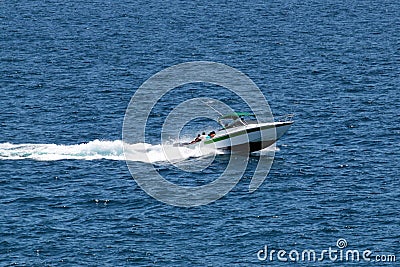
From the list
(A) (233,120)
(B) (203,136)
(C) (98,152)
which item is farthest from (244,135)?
(C) (98,152)

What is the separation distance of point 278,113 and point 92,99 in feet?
73.0

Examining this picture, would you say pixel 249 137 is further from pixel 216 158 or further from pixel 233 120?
pixel 216 158

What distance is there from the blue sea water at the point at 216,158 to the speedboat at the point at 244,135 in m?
1.78

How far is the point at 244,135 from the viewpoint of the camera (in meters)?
99.4

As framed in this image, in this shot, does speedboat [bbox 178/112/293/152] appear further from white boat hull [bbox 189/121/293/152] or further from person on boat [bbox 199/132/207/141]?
person on boat [bbox 199/132/207/141]

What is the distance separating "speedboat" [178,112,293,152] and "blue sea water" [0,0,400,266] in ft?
5.83

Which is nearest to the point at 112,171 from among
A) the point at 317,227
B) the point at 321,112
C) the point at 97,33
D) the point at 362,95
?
the point at 317,227

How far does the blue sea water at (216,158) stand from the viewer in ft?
259

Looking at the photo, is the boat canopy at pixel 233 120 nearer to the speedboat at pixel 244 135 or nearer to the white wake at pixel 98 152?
the speedboat at pixel 244 135

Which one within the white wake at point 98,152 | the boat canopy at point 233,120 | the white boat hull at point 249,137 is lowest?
the white wake at point 98,152

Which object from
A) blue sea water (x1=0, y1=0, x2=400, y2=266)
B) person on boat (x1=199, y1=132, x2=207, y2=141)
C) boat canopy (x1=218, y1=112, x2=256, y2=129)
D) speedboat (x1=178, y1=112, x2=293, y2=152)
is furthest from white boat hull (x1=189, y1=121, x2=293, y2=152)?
blue sea water (x1=0, y1=0, x2=400, y2=266)

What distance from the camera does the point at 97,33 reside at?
533 ft

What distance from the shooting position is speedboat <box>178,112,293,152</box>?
326 feet

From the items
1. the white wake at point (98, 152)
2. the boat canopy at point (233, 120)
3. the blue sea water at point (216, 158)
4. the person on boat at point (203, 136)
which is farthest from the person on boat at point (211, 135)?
the blue sea water at point (216, 158)
